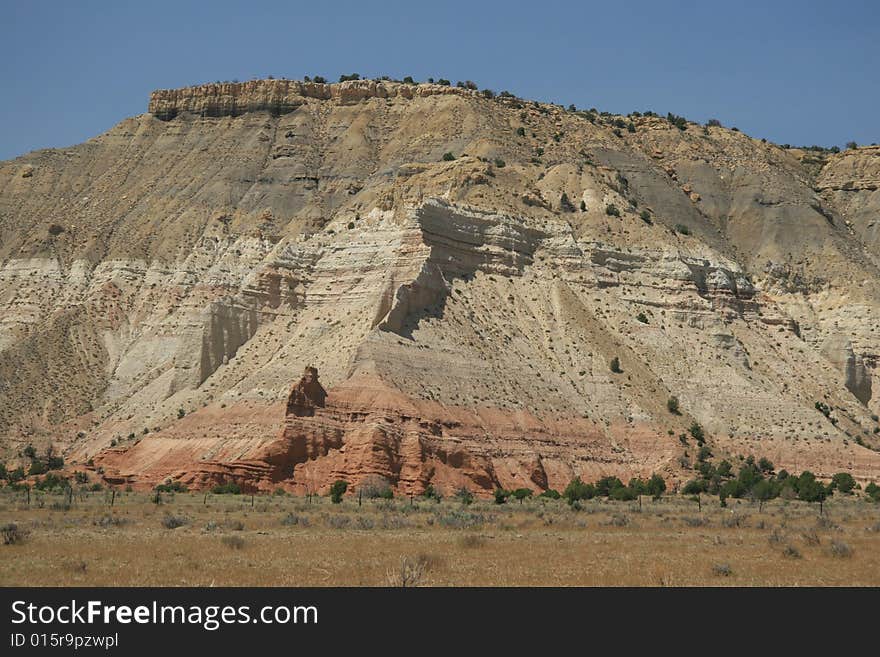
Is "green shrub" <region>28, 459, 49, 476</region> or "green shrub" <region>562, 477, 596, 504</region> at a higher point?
"green shrub" <region>28, 459, 49, 476</region>

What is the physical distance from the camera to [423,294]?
79.6m

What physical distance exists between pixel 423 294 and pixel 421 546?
47.5 m

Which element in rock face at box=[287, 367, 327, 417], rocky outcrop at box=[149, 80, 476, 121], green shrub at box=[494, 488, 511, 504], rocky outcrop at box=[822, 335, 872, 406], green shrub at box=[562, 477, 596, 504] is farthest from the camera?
rocky outcrop at box=[149, 80, 476, 121]

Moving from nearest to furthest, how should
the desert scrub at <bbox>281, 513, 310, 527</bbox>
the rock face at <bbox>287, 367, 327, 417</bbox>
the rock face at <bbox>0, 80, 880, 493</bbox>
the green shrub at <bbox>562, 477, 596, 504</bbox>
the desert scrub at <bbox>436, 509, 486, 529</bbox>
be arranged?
1. the desert scrub at <bbox>281, 513, 310, 527</bbox>
2. the desert scrub at <bbox>436, 509, 486, 529</bbox>
3. the green shrub at <bbox>562, 477, 596, 504</bbox>
4. the rock face at <bbox>287, 367, 327, 417</bbox>
5. the rock face at <bbox>0, 80, 880, 493</bbox>

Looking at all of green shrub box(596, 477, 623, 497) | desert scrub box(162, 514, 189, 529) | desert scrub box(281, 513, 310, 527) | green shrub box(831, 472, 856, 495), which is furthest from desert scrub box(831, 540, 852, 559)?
green shrub box(831, 472, 856, 495)

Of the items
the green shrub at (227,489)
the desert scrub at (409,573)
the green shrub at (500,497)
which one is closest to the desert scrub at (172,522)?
the desert scrub at (409,573)

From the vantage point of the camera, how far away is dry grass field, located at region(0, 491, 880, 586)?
26422mm

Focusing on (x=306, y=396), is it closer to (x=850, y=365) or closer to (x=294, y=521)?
(x=294, y=521)

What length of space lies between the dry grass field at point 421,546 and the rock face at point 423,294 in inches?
761

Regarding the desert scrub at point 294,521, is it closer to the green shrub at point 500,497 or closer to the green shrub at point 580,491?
the green shrub at point 500,497

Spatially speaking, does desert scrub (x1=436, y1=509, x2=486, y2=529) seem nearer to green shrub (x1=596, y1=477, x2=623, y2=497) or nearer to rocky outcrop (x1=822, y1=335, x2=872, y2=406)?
green shrub (x1=596, y1=477, x2=623, y2=497)

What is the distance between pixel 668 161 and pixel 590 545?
90.4 metres

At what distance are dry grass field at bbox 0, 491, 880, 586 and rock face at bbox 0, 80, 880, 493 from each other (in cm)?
1934

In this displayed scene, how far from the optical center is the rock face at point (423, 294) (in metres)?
71.1
